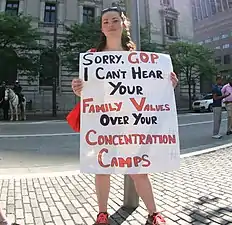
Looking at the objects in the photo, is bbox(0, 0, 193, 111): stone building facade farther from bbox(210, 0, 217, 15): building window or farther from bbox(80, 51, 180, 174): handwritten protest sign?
bbox(210, 0, 217, 15): building window

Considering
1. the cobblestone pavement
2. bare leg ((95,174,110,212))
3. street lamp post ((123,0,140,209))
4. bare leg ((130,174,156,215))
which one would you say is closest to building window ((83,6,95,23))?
the cobblestone pavement

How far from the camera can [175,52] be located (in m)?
31.8

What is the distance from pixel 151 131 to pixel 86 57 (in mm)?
946

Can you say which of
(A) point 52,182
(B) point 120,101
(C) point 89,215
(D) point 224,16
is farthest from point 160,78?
(D) point 224,16

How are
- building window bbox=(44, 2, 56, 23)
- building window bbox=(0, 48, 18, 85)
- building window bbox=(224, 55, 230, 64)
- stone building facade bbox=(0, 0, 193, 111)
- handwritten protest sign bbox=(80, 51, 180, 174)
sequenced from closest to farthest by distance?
handwritten protest sign bbox=(80, 51, 180, 174), building window bbox=(0, 48, 18, 85), stone building facade bbox=(0, 0, 193, 111), building window bbox=(44, 2, 56, 23), building window bbox=(224, 55, 230, 64)

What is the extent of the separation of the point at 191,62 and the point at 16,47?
51.5 feet

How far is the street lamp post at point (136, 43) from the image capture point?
3.71 m

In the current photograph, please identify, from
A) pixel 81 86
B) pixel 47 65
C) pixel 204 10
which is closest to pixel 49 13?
pixel 47 65

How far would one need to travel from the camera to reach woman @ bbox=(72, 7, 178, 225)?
9.99 ft

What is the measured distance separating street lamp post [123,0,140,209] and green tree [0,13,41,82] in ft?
62.8

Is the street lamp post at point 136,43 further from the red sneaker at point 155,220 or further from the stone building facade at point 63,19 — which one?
the stone building facade at point 63,19

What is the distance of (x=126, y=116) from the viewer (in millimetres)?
3033

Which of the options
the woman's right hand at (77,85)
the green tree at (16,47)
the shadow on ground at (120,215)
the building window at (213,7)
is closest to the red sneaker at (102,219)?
the shadow on ground at (120,215)

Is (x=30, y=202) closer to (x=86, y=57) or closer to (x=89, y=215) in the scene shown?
(x=89, y=215)
